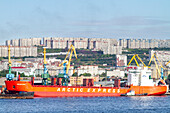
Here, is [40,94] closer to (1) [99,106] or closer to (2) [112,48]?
(1) [99,106]

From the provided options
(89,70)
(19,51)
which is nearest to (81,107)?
(89,70)

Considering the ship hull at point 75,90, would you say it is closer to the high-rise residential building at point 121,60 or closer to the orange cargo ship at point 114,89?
the orange cargo ship at point 114,89

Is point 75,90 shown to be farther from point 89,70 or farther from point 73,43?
A: point 73,43

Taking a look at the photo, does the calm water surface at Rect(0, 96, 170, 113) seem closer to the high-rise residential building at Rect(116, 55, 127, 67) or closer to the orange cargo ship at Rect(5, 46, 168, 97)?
the orange cargo ship at Rect(5, 46, 168, 97)

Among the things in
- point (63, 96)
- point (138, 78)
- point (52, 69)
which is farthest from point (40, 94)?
point (52, 69)

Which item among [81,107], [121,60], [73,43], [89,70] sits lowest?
[81,107]

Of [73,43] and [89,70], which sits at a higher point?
[73,43]

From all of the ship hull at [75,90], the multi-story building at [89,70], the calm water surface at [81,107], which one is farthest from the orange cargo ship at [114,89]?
the multi-story building at [89,70]

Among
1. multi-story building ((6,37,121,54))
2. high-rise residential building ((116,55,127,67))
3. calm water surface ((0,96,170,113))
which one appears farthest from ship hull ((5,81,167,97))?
multi-story building ((6,37,121,54))
